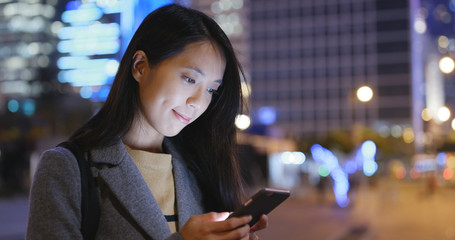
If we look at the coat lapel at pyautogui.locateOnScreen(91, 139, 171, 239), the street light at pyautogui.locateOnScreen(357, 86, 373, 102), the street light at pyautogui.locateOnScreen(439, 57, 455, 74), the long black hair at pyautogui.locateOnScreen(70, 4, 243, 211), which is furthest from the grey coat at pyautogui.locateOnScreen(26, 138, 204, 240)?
the street light at pyautogui.locateOnScreen(357, 86, 373, 102)

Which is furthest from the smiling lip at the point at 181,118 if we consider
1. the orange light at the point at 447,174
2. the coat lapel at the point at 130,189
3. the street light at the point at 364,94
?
the orange light at the point at 447,174

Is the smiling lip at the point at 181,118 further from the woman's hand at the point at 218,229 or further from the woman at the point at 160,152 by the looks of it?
the woman's hand at the point at 218,229

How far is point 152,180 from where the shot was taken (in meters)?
1.77

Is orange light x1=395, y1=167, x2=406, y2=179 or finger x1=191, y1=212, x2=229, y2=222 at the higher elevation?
finger x1=191, y1=212, x2=229, y2=222

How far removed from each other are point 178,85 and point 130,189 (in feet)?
1.25

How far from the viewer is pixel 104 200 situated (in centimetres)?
151

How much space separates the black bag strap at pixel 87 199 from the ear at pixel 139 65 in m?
0.35

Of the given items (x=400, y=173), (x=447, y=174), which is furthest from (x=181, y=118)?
(x=400, y=173)

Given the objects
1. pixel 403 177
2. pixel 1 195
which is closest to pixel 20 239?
pixel 1 195

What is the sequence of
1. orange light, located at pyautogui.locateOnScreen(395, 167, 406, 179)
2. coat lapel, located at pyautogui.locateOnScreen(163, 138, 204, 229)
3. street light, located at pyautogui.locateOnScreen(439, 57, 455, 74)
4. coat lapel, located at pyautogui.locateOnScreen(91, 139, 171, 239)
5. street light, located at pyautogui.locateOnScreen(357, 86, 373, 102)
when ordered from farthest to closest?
orange light, located at pyautogui.locateOnScreen(395, 167, 406, 179), street light, located at pyautogui.locateOnScreen(357, 86, 373, 102), street light, located at pyautogui.locateOnScreen(439, 57, 455, 74), coat lapel, located at pyautogui.locateOnScreen(163, 138, 204, 229), coat lapel, located at pyautogui.locateOnScreen(91, 139, 171, 239)

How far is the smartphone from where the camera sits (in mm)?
1410

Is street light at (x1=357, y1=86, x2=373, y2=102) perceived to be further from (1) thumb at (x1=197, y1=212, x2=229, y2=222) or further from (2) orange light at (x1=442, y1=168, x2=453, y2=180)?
(2) orange light at (x1=442, y1=168, x2=453, y2=180)

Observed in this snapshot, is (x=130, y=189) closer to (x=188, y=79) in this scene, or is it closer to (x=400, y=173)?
(x=188, y=79)

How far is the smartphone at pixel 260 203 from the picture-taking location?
141 centimetres
